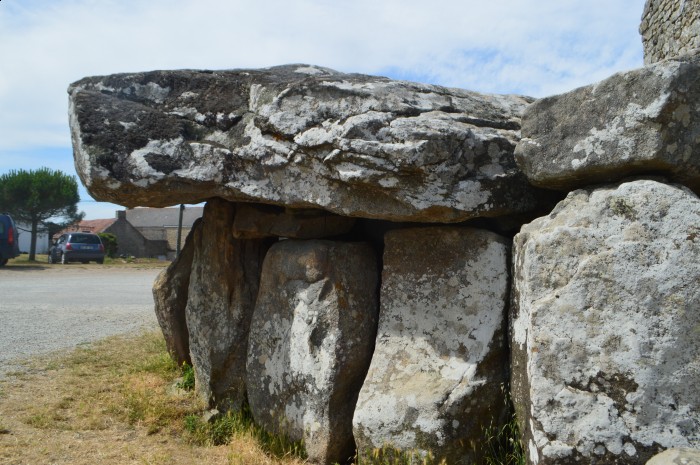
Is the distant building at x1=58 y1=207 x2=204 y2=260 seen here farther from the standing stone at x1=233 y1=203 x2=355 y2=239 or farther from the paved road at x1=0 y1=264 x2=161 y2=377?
the standing stone at x1=233 y1=203 x2=355 y2=239

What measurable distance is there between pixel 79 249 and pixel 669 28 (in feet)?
73.7

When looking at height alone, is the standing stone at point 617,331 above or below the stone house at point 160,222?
below

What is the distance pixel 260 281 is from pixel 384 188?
164 cm

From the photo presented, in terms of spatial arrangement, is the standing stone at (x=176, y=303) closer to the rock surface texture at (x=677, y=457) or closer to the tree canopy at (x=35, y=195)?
the rock surface texture at (x=677, y=457)

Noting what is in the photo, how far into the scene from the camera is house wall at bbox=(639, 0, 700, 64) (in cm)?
839

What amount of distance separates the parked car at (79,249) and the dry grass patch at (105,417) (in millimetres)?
19808

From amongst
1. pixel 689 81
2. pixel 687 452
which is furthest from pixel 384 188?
pixel 687 452

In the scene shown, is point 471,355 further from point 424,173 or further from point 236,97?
point 236,97

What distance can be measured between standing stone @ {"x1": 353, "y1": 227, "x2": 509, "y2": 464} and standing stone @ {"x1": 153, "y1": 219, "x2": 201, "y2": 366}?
248cm

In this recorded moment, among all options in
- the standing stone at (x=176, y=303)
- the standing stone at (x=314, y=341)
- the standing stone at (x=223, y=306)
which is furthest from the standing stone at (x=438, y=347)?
the standing stone at (x=176, y=303)

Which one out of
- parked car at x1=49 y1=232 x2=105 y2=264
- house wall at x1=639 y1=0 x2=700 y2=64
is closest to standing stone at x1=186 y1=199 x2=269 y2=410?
house wall at x1=639 y1=0 x2=700 y2=64

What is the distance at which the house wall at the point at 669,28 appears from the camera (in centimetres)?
839

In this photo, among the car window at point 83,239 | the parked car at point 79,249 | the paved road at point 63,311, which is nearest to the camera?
the paved road at point 63,311

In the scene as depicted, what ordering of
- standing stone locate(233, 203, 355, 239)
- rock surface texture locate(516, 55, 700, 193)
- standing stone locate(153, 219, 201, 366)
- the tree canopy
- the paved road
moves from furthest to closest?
1. the tree canopy
2. the paved road
3. standing stone locate(153, 219, 201, 366)
4. standing stone locate(233, 203, 355, 239)
5. rock surface texture locate(516, 55, 700, 193)
